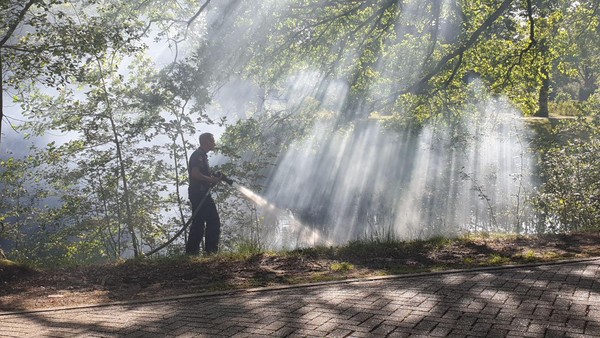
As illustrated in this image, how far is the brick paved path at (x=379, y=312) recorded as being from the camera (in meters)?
4.03

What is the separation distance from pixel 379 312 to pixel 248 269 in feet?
9.85

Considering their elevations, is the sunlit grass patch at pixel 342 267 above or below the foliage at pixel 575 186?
below

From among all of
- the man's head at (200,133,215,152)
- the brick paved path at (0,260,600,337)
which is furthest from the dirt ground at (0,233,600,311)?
the man's head at (200,133,215,152)

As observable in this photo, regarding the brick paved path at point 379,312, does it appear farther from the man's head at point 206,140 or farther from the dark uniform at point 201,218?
the man's head at point 206,140

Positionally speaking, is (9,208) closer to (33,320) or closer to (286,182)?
(33,320)

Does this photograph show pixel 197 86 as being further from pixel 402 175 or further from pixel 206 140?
pixel 402 175

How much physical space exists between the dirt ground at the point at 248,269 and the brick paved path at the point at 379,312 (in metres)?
0.71

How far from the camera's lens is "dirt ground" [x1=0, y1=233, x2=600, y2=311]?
6.34 m

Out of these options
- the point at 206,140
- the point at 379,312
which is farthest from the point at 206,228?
the point at 379,312

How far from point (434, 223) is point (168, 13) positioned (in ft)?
35.0

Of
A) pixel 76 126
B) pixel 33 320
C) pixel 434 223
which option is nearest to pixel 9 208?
pixel 76 126

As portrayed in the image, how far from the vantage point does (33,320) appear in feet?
17.0

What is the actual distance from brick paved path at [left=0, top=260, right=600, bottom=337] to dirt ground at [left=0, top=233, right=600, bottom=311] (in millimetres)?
708

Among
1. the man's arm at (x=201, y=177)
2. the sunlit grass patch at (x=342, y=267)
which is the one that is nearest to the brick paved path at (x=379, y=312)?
the sunlit grass patch at (x=342, y=267)
